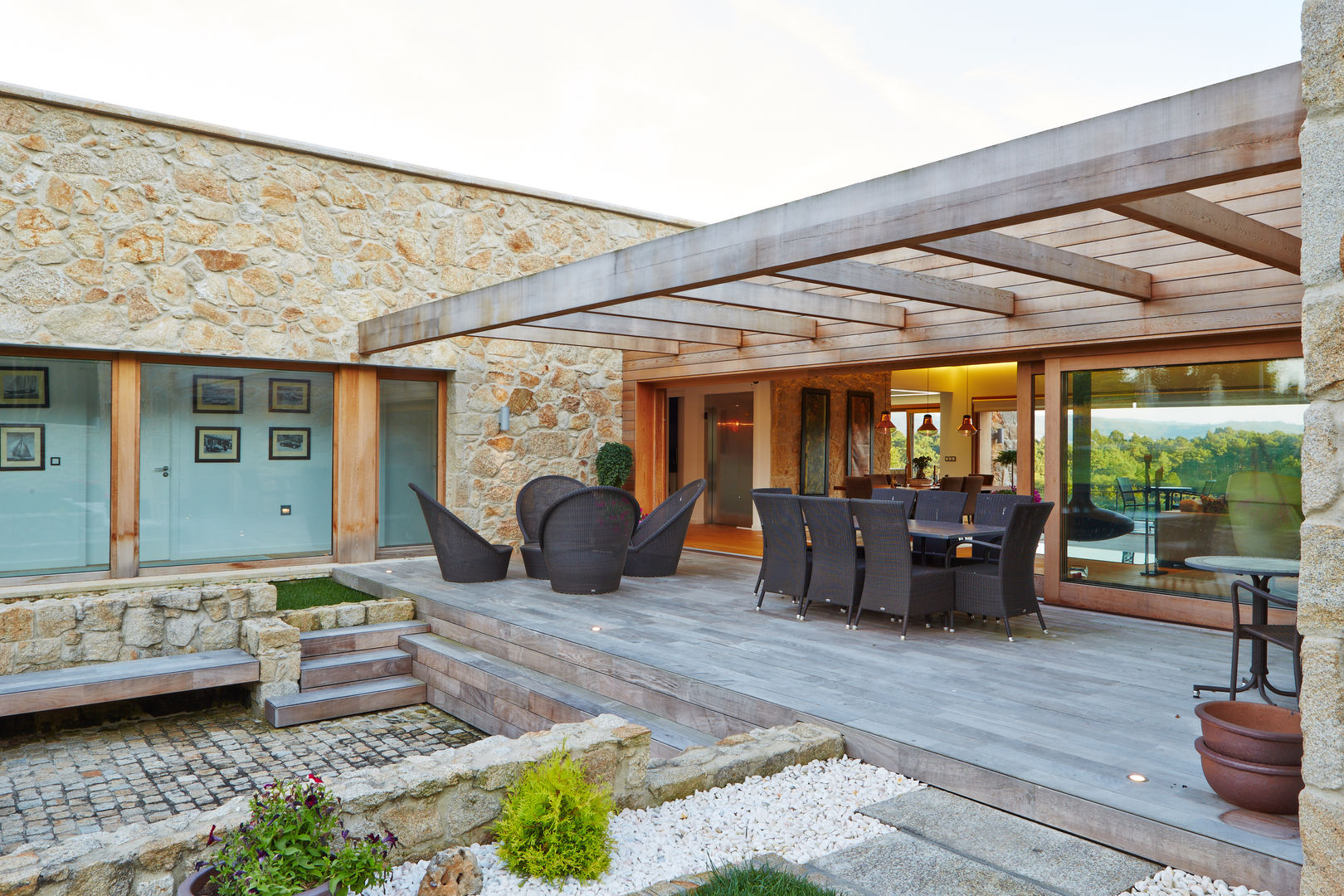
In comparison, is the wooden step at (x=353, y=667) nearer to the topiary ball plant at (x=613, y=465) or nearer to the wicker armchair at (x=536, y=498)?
the wicker armchair at (x=536, y=498)

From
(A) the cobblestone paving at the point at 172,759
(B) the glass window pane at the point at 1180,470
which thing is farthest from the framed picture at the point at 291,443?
(B) the glass window pane at the point at 1180,470

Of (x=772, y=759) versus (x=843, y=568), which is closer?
(x=772, y=759)

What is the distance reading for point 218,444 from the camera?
8570mm

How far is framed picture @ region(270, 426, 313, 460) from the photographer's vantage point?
349 inches

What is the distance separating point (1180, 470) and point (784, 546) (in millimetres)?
2889

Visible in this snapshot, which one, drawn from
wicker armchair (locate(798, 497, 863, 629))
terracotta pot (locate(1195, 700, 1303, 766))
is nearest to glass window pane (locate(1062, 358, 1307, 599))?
wicker armchair (locate(798, 497, 863, 629))

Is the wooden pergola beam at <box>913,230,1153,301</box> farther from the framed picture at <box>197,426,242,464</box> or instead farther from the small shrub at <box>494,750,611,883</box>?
the framed picture at <box>197,426,242,464</box>

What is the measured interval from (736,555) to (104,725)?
20.6 ft

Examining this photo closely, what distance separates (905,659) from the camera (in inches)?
192

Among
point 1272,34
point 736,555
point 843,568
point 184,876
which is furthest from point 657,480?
point 1272,34

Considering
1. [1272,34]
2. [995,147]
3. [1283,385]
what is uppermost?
[1272,34]

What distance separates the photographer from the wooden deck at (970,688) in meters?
2.83

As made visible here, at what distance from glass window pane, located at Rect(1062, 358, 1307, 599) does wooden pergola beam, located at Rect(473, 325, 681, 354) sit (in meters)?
3.98

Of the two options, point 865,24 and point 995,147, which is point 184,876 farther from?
point 865,24
